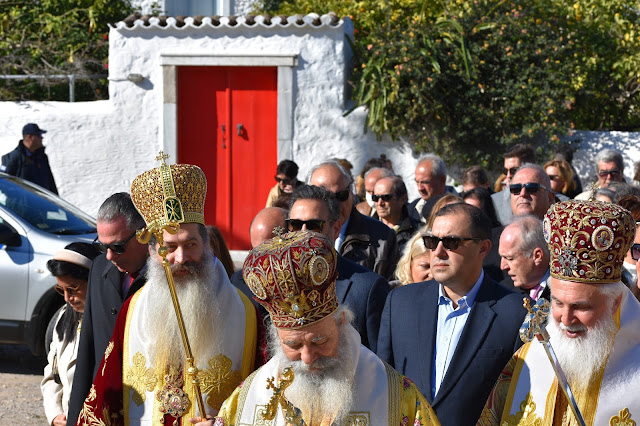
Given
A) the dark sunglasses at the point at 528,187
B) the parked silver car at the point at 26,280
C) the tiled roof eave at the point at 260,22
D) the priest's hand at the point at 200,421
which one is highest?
the tiled roof eave at the point at 260,22

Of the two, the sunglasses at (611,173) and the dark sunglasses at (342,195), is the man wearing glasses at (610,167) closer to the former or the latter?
the sunglasses at (611,173)

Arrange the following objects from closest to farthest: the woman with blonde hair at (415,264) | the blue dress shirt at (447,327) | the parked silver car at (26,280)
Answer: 1. the blue dress shirt at (447,327)
2. the woman with blonde hair at (415,264)
3. the parked silver car at (26,280)

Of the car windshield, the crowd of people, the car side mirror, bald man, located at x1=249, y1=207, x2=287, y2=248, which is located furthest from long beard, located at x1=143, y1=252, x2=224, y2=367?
the car windshield

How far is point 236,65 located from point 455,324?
9691 mm

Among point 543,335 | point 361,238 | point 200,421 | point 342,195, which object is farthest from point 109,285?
point 543,335

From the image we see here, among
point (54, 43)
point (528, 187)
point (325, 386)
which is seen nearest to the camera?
point (325, 386)

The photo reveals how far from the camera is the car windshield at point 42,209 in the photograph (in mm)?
8703

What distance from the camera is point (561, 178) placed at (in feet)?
28.4

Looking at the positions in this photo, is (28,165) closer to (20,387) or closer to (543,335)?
(20,387)

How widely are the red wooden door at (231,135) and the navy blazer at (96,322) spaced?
898cm

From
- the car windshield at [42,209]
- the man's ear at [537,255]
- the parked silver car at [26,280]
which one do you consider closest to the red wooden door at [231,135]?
the car windshield at [42,209]

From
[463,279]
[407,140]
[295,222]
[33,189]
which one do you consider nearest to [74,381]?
[295,222]

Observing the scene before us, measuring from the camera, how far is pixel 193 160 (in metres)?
13.8

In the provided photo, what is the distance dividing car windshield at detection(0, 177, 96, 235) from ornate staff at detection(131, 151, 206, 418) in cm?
477
